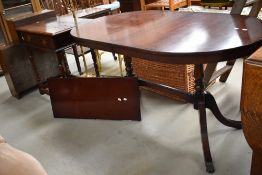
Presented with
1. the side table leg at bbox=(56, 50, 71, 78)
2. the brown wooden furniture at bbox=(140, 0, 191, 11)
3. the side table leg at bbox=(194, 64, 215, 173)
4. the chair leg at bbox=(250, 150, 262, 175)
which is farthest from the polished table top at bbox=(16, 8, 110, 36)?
the chair leg at bbox=(250, 150, 262, 175)

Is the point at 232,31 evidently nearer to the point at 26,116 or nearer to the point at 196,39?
the point at 196,39

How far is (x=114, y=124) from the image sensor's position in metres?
2.13

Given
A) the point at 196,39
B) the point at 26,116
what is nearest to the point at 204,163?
the point at 196,39

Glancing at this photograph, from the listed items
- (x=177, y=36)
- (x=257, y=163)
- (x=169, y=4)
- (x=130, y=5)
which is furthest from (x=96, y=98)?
(x=130, y=5)

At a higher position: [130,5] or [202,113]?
[130,5]

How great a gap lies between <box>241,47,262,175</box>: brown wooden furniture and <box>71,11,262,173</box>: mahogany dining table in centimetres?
27

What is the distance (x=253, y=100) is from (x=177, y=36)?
62cm

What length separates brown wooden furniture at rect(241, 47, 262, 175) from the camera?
2.87 ft

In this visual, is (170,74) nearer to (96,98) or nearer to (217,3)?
(96,98)

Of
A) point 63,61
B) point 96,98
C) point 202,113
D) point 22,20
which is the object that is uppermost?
point 22,20

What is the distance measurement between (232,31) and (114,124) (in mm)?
1161

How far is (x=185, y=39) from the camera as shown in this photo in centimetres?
136

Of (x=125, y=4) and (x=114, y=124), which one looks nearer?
(x=114, y=124)

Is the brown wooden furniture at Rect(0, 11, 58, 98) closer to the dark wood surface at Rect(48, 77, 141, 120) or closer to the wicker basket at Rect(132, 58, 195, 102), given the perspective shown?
the dark wood surface at Rect(48, 77, 141, 120)
